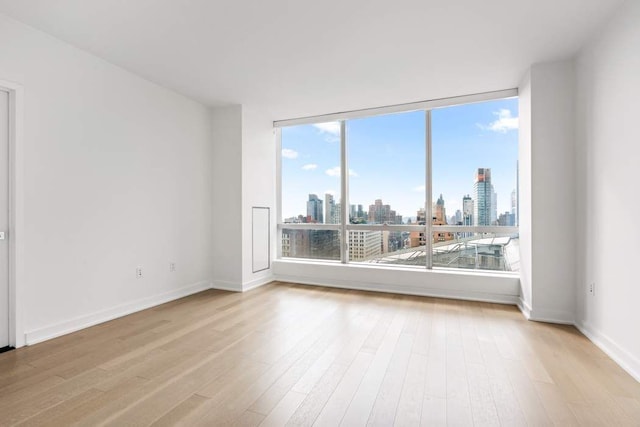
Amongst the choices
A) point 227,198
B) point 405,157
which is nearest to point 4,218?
point 227,198

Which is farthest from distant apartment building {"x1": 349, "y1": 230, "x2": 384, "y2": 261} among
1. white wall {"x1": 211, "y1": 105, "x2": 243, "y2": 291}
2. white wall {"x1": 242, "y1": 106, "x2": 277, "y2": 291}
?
white wall {"x1": 211, "y1": 105, "x2": 243, "y2": 291}

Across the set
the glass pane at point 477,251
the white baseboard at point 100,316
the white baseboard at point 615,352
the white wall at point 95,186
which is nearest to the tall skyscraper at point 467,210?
the glass pane at point 477,251

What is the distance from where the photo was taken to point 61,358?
7.93ft

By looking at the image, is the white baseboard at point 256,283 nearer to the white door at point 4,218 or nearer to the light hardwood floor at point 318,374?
the light hardwood floor at point 318,374

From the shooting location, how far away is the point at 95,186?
315 centimetres

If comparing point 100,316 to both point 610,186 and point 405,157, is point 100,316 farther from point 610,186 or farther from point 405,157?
point 610,186

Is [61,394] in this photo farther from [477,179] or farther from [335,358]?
[477,179]

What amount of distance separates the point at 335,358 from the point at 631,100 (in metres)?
2.90

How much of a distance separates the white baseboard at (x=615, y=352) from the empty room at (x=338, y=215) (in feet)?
0.08

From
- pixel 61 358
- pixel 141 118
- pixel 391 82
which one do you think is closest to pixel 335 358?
pixel 61 358

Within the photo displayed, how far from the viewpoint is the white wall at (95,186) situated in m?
2.68

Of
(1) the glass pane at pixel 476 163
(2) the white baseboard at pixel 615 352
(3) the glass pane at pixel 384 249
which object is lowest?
(2) the white baseboard at pixel 615 352

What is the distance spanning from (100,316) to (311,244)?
9.82 feet

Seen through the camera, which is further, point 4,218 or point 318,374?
point 4,218
